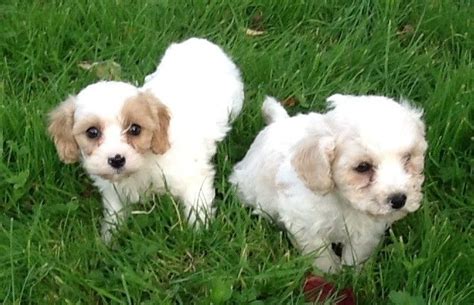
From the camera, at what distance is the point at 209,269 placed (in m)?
3.87

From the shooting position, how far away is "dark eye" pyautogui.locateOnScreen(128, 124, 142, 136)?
4.03 meters

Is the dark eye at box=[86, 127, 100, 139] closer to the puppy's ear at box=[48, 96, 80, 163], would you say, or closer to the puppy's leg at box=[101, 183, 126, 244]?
the puppy's ear at box=[48, 96, 80, 163]

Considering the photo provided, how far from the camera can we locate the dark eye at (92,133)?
4.00 m

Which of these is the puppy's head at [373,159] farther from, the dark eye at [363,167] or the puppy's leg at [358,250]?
the puppy's leg at [358,250]

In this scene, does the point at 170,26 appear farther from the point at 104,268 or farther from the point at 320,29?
the point at 104,268

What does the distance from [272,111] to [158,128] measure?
2.23 ft

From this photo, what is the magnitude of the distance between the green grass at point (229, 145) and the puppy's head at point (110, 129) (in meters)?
0.26

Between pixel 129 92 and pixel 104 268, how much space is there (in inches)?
29.7

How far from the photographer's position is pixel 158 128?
4090 mm

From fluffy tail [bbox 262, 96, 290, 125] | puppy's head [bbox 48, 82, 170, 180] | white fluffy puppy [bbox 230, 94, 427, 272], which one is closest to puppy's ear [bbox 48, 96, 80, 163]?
puppy's head [bbox 48, 82, 170, 180]

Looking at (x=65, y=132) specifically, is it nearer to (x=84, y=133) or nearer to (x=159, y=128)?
(x=84, y=133)

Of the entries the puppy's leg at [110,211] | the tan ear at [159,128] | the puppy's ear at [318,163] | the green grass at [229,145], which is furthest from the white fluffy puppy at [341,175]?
the puppy's leg at [110,211]

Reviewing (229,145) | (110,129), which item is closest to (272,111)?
(229,145)

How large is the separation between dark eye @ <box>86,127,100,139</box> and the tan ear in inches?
9.6
